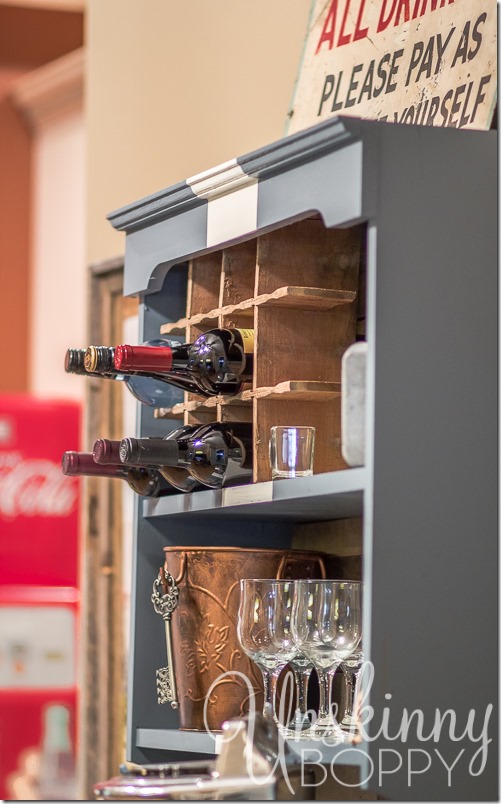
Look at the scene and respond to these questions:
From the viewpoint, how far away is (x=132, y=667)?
6.51ft

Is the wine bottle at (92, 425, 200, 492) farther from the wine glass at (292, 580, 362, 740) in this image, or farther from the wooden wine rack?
the wine glass at (292, 580, 362, 740)

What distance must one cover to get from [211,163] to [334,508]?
1195 millimetres

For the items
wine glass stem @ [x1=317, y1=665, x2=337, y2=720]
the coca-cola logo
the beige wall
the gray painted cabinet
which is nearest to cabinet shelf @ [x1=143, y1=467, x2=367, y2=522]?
the gray painted cabinet

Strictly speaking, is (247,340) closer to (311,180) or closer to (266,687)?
(311,180)

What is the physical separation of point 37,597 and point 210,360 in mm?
2472

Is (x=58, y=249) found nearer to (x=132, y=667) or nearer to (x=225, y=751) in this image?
(x=132, y=667)

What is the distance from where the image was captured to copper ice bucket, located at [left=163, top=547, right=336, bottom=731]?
1841mm

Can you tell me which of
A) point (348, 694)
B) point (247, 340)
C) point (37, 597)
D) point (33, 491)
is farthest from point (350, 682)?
point (33, 491)

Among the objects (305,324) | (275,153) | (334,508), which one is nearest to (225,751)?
(334,508)

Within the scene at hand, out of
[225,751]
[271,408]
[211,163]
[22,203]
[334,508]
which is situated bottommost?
[225,751]

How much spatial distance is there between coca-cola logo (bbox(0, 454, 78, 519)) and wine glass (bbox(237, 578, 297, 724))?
2.67 m

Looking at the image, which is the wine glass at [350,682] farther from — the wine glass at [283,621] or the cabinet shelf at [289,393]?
the cabinet shelf at [289,393]

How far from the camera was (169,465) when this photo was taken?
1824 millimetres

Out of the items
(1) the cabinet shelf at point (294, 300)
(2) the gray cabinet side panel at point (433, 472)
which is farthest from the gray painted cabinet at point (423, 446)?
(1) the cabinet shelf at point (294, 300)
